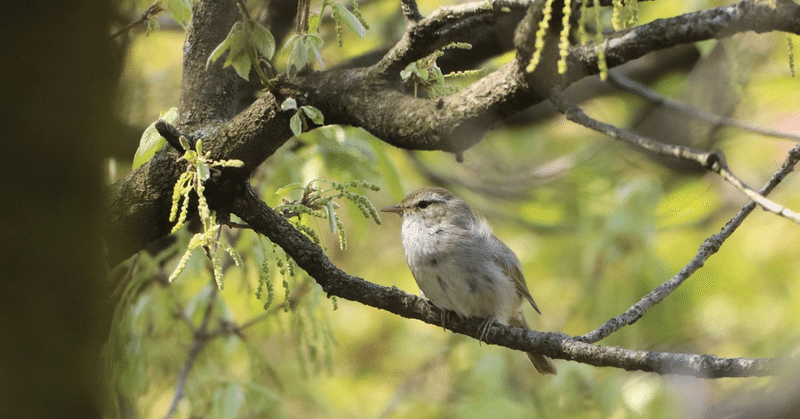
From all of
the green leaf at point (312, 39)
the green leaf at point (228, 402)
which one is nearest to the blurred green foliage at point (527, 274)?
the green leaf at point (228, 402)

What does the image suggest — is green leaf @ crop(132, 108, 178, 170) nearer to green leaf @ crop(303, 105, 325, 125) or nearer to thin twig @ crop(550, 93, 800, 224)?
green leaf @ crop(303, 105, 325, 125)

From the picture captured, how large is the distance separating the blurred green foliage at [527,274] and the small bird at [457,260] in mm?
337

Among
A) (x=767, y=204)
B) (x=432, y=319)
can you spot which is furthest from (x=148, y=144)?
(x=767, y=204)

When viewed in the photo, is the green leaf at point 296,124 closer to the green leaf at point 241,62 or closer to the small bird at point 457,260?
the green leaf at point 241,62

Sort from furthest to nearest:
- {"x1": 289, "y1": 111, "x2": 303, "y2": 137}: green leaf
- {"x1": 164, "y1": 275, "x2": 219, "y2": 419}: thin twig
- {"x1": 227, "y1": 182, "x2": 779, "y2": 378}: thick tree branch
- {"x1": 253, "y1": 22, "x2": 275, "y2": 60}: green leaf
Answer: {"x1": 164, "y1": 275, "x2": 219, "y2": 419}: thin twig < {"x1": 289, "y1": 111, "x2": 303, "y2": 137}: green leaf < {"x1": 253, "y1": 22, "x2": 275, "y2": 60}: green leaf < {"x1": 227, "y1": 182, "x2": 779, "y2": 378}: thick tree branch

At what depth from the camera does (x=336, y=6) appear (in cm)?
207

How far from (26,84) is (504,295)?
9.52 ft

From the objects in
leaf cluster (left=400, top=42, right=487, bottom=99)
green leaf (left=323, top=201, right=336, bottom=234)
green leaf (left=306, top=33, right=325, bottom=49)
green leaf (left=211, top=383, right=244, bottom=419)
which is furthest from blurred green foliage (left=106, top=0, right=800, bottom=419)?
green leaf (left=306, top=33, right=325, bottom=49)

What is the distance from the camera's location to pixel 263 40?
6.44ft

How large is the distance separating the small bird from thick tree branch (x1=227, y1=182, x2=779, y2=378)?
854mm

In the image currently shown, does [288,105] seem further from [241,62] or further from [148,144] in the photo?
[148,144]

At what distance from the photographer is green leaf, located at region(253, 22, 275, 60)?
1941 mm

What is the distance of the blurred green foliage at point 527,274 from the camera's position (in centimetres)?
385

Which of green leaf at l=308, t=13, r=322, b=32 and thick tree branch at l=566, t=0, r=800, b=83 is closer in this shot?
thick tree branch at l=566, t=0, r=800, b=83
